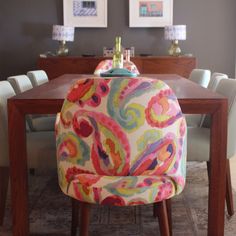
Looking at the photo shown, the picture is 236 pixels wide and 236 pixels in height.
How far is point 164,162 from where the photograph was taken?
1412 mm

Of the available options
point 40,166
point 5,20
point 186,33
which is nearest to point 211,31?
point 186,33

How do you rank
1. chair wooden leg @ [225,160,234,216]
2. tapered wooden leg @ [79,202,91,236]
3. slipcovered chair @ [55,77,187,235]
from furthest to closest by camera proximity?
chair wooden leg @ [225,160,234,216], tapered wooden leg @ [79,202,91,236], slipcovered chair @ [55,77,187,235]

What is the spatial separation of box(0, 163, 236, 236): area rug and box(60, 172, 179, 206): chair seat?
71 cm

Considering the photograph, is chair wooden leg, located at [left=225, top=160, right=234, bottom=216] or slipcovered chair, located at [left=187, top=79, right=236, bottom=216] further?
chair wooden leg, located at [left=225, top=160, right=234, bottom=216]

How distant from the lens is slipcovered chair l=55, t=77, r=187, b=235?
1.34 meters

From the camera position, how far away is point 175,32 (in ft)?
16.8

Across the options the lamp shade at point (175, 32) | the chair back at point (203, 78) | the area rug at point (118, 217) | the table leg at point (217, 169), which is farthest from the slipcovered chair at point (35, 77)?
the lamp shade at point (175, 32)

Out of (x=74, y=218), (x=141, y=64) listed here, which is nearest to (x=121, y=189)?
(x=74, y=218)

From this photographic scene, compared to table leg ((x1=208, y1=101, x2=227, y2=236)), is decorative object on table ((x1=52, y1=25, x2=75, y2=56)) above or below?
above

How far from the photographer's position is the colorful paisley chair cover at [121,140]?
1.34 meters

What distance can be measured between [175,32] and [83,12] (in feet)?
4.50

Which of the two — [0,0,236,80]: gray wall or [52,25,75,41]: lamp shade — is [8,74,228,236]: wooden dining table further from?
[0,0,236,80]: gray wall

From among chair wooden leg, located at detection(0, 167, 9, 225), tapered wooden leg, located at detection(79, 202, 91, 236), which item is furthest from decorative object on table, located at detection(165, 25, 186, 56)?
tapered wooden leg, located at detection(79, 202, 91, 236)

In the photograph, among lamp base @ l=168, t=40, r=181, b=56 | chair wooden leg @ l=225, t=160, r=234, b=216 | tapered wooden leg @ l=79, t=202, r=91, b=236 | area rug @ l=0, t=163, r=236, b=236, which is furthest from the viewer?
lamp base @ l=168, t=40, r=181, b=56
